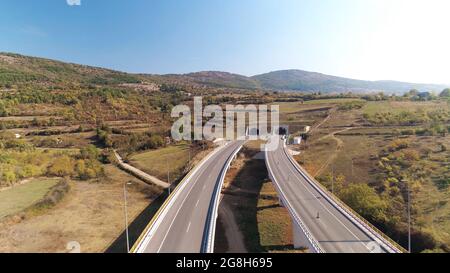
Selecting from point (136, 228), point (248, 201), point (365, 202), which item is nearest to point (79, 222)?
point (136, 228)

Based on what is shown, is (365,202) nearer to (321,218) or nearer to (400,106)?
(321,218)

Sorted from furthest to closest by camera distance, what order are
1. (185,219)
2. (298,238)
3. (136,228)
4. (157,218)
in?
(136,228) → (185,219) → (157,218) → (298,238)

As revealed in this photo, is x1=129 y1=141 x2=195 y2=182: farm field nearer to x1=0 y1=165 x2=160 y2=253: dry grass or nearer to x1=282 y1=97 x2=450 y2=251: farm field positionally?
x1=0 y1=165 x2=160 y2=253: dry grass

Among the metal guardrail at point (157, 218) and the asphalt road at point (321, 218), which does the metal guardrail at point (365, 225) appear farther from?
the metal guardrail at point (157, 218)

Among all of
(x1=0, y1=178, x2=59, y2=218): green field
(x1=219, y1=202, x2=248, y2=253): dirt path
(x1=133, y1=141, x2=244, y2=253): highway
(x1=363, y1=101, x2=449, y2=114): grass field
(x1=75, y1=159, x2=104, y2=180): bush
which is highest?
(x1=363, y1=101, x2=449, y2=114): grass field

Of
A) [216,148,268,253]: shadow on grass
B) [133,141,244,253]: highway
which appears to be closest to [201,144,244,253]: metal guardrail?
[133,141,244,253]: highway

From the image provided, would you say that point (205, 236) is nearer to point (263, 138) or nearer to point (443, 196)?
point (443, 196)
